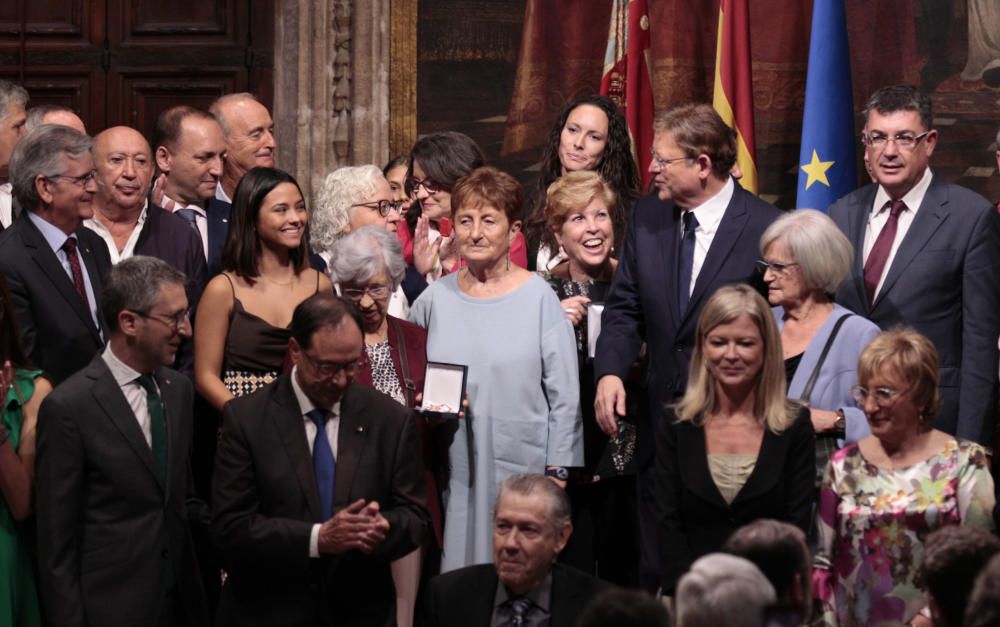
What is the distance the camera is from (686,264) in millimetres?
6164

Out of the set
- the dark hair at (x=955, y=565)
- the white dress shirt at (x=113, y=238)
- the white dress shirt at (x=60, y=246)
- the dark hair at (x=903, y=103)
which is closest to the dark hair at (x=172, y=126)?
the white dress shirt at (x=113, y=238)

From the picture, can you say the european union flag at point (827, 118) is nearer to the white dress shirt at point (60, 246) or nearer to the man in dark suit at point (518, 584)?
the man in dark suit at point (518, 584)

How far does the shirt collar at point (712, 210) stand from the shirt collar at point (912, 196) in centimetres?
69

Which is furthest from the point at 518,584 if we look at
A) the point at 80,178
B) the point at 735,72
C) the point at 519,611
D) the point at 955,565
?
the point at 735,72

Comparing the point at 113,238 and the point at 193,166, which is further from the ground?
the point at 193,166

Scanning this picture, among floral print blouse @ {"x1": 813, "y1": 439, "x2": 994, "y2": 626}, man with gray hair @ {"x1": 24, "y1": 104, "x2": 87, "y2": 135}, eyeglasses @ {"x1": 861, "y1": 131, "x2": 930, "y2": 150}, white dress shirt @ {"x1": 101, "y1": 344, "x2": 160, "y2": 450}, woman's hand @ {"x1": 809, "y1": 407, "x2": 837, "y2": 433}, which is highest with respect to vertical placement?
man with gray hair @ {"x1": 24, "y1": 104, "x2": 87, "y2": 135}

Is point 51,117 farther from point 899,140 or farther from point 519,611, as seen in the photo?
point 899,140

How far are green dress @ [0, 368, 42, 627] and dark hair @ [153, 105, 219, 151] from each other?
1.93 m

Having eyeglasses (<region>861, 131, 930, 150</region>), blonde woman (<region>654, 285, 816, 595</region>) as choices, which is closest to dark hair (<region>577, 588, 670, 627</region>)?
blonde woman (<region>654, 285, 816, 595</region>)

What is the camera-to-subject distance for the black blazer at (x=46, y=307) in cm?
581

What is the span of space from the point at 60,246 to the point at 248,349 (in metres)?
0.77

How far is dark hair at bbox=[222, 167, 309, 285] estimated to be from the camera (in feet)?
20.1

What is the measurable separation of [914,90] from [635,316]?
4.88ft

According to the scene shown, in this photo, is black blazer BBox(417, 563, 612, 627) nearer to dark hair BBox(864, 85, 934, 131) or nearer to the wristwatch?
the wristwatch
